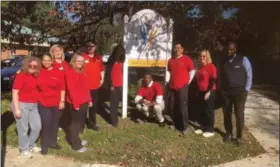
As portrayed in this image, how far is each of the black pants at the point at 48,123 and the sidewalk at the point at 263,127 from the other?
2.66 m

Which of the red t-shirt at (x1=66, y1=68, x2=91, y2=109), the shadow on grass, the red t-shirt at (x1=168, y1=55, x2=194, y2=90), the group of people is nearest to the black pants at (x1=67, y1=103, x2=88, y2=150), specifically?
the group of people

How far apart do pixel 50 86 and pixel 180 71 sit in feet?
8.12

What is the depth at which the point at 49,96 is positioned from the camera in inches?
229

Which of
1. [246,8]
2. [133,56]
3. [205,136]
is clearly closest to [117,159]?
[205,136]

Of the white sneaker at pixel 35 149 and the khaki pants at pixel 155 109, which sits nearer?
the white sneaker at pixel 35 149

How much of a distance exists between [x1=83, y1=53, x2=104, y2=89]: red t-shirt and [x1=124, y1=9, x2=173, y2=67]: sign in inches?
52.2

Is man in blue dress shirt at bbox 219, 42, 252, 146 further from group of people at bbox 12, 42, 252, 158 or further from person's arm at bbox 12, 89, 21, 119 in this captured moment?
person's arm at bbox 12, 89, 21, 119

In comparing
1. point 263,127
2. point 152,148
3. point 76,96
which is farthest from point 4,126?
point 263,127

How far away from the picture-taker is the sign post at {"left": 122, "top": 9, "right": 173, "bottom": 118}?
8.27 m

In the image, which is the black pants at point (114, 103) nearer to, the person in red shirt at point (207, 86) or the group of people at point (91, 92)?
the group of people at point (91, 92)

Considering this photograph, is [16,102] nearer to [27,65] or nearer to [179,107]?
[27,65]

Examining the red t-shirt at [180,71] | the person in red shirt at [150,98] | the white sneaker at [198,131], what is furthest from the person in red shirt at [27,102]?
the white sneaker at [198,131]

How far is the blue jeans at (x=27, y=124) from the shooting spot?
224 inches

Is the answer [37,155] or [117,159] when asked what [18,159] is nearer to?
[37,155]
